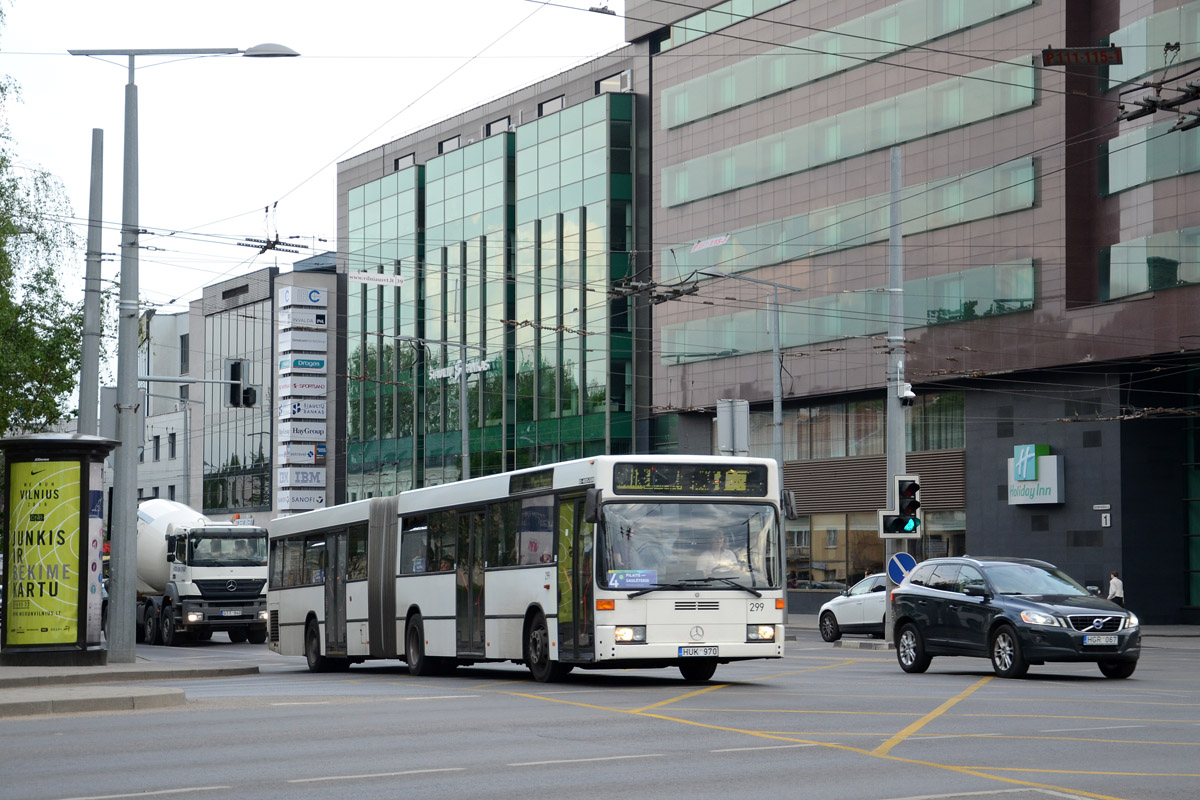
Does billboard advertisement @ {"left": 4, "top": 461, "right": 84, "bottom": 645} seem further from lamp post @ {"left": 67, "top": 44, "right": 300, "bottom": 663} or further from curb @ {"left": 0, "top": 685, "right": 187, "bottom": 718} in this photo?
curb @ {"left": 0, "top": 685, "right": 187, "bottom": 718}

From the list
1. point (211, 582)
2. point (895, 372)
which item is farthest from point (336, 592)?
point (211, 582)

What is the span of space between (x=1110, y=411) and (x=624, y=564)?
27.7 m

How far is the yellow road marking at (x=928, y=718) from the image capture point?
39.8ft

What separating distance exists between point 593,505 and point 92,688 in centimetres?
605

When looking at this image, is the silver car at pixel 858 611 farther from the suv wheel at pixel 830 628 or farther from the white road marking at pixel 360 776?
the white road marking at pixel 360 776

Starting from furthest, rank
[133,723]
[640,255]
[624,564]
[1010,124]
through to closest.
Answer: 1. [640,255]
2. [1010,124]
3. [624,564]
4. [133,723]

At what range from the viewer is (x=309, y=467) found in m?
83.2

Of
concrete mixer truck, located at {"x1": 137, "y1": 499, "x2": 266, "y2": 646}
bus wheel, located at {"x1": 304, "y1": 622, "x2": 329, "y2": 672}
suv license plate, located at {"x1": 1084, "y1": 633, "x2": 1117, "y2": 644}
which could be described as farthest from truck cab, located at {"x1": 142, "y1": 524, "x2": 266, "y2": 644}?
suv license plate, located at {"x1": 1084, "y1": 633, "x2": 1117, "y2": 644}

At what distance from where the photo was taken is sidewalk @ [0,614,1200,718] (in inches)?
642

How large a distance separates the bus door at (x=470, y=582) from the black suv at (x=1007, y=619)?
599cm

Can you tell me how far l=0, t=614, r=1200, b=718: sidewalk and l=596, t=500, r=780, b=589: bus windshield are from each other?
514cm

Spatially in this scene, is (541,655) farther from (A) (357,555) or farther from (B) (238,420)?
(B) (238,420)

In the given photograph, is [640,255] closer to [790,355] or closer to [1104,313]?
[790,355]

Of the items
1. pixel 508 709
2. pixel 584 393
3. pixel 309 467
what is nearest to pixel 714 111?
pixel 584 393
